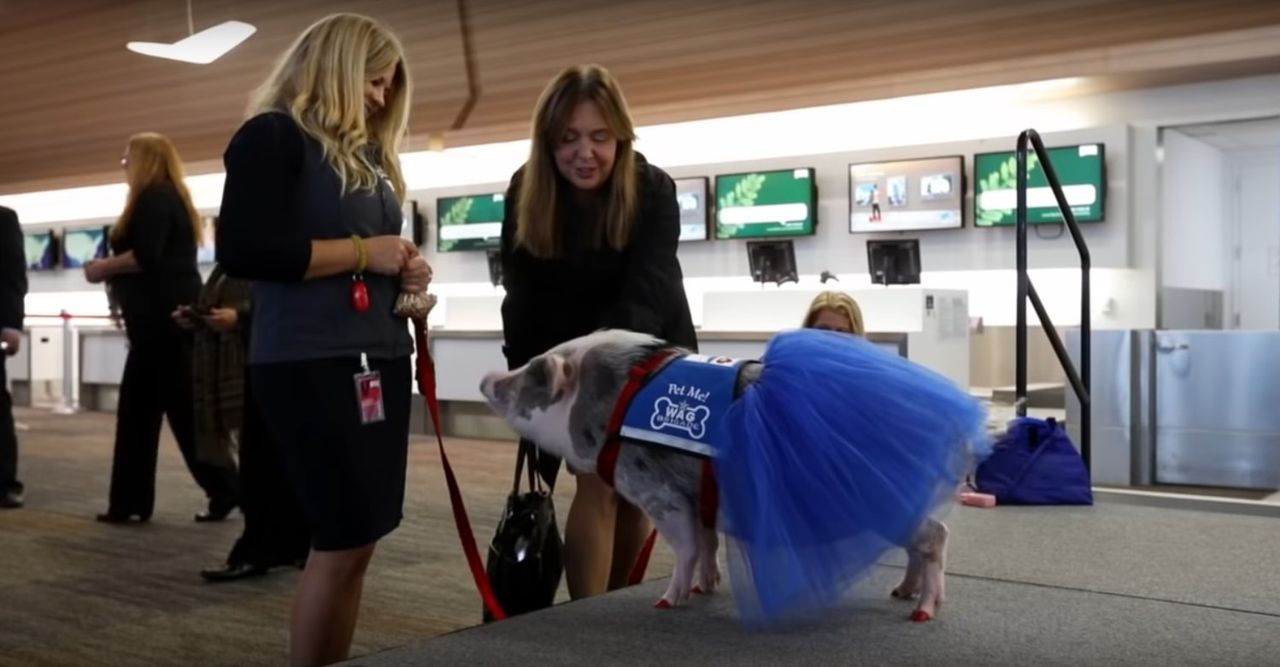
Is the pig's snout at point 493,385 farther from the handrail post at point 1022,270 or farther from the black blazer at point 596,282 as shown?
the handrail post at point 1022,270

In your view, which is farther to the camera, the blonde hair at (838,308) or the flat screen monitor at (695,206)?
the flat screen monitor at (695,206)

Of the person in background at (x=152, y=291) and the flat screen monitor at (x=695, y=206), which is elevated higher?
the flat screen monitor at (x=695, y=206)

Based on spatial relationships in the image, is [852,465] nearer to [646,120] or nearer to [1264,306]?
[646,120]

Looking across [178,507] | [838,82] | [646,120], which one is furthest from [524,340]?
[646,120]

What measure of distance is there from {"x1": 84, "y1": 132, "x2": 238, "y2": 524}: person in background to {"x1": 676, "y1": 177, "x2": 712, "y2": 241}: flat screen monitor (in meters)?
6.57

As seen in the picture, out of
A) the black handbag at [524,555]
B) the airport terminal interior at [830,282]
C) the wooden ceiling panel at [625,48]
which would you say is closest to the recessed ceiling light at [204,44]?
the airport terminal interior at [830,282]

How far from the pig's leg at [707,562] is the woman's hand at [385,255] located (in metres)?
A: 0.81

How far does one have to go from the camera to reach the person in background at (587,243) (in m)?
2.69

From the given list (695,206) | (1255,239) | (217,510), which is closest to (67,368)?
(695,206)

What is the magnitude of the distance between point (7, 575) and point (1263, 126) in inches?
374

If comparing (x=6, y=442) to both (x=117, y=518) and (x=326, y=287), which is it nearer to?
(x=117, y=518)

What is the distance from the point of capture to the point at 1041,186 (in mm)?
9672

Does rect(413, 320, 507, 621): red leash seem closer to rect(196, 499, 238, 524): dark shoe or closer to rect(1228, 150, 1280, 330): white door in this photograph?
rect(196, 499, 238, 524): dark shoe

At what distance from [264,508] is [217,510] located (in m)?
1.41
